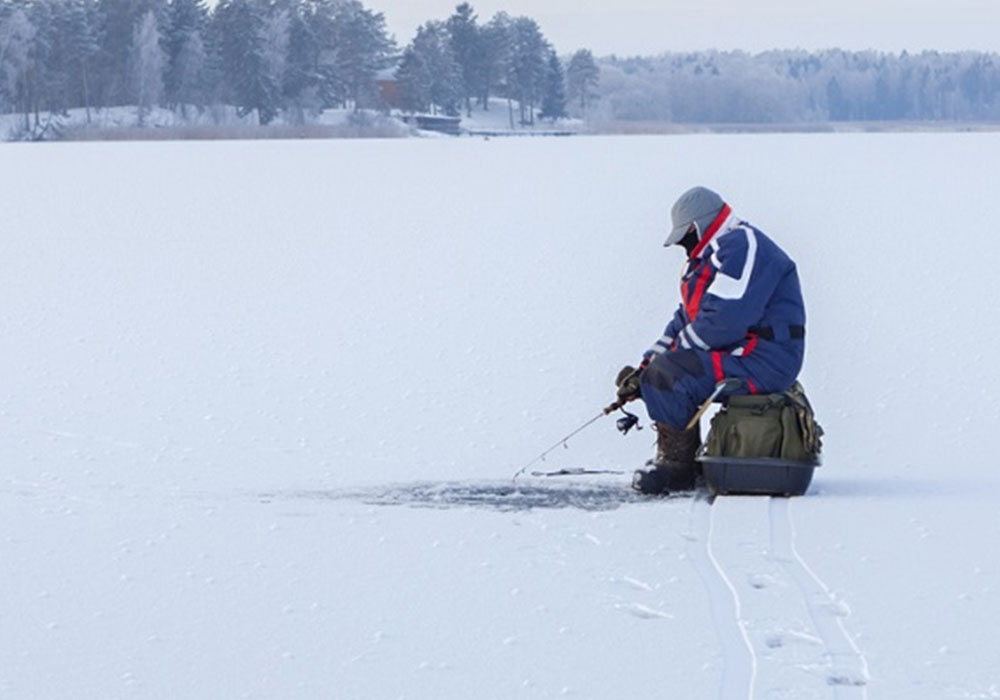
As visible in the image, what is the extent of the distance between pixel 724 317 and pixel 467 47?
9761 centimetres

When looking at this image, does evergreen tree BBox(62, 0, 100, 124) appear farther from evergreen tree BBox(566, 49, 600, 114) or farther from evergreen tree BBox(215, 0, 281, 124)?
evergreen tree BBox(566, 49, 600, 114)

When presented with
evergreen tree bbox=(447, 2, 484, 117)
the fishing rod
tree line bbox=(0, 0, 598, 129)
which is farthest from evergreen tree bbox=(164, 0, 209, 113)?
the fishing rod

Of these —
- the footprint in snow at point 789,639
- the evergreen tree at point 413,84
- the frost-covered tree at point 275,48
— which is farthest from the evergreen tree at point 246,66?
the footprint in snow at point 789,639

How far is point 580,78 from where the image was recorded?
110m

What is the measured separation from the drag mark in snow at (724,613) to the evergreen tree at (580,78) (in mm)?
105625

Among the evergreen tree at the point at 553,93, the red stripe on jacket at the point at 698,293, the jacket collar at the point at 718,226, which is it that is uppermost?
the jacket collar at the point at 718,226

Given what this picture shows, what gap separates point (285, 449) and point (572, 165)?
84.3 ft

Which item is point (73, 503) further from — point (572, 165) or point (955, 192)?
point (572, 165)

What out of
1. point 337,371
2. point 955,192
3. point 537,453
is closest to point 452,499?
point 537,453

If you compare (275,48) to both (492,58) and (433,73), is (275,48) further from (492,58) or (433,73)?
(492,58)

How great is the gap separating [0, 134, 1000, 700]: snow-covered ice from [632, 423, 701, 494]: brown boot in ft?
0.47

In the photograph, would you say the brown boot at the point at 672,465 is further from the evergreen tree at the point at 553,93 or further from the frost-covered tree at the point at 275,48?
the evergreen tree at the point at 553,93

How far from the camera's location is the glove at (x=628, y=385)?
5133 millimetres

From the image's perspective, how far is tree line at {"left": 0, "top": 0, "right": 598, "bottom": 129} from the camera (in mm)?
86562
